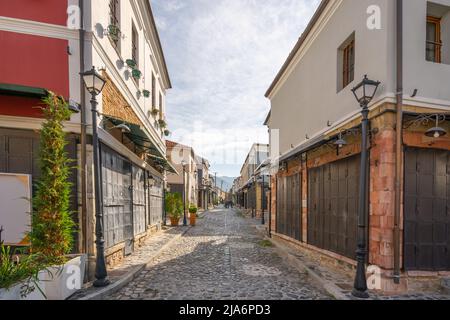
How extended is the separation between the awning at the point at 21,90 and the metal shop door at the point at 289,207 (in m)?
8.21

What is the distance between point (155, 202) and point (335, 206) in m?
9.65

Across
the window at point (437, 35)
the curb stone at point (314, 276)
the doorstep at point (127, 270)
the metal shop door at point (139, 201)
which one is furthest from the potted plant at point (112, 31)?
the curb stone at point (314, 276)

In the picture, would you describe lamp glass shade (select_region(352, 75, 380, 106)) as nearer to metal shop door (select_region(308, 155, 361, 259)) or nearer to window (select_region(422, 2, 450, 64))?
metal shop door (select_region(308, 155, 361, 259))

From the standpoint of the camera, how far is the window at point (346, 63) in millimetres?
6715

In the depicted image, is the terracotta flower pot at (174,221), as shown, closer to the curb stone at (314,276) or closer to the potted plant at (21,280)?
the curb stone at (314,276)

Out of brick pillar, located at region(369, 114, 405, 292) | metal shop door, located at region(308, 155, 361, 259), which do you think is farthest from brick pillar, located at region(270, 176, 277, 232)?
brick pillar, located at region(369, 114, 405, 292)

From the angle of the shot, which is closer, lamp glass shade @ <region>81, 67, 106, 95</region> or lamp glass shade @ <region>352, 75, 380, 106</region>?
lamp glass shade @ <region>352, 75, 380, 106</region>

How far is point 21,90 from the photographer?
4.68 meters

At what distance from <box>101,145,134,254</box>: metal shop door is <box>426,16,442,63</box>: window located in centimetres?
832

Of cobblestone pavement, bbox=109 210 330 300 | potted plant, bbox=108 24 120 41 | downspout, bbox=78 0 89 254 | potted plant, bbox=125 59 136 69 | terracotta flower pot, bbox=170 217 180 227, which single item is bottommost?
terracotta flower pot, bbox=170 217 180 227

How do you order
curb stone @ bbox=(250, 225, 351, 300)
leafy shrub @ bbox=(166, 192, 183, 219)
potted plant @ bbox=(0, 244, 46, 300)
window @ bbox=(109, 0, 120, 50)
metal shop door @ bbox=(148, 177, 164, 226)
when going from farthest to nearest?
leafy shrub @ bbox=(166, 192, 183, 219) → metal shop door @ bbox=(148, 177, 164, 226) → window @ bbox=(109, 0, 120, 50) → curb stone @ bbox=(250, 225, 351, 300) → potted plant @ bbox=(0, 244, 46, 300)

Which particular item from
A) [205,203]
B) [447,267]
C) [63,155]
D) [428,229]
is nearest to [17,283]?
[63,155]

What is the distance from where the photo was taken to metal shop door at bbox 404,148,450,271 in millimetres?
5203
